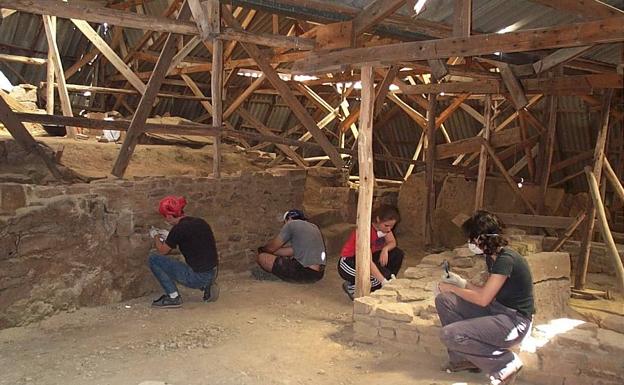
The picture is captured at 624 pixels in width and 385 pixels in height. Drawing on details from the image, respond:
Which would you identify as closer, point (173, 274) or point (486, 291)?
point (486, 291)

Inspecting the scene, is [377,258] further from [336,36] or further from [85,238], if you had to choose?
[85,238]

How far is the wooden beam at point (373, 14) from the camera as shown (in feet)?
18.5

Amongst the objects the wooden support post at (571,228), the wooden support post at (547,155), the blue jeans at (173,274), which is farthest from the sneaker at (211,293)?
the wooden support post at (547,155)

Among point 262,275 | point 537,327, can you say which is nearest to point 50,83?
point 262,275

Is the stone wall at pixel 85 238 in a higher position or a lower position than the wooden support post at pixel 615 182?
lower

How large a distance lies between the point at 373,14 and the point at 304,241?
3.38 meters

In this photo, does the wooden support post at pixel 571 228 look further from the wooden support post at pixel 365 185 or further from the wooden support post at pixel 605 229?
the wooden support post at pixel 365 185

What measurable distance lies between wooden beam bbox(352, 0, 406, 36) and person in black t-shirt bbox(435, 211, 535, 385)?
247 centimetres

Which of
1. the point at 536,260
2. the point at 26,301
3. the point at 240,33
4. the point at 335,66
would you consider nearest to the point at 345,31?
the point at 335,66

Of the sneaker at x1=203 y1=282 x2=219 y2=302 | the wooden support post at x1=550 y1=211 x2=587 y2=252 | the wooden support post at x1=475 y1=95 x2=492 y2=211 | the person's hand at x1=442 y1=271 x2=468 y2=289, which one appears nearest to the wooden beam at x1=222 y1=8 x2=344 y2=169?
the wooden support post at x1=475 y1=95 x2=492 y2=211

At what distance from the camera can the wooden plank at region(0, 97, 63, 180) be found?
630 cm

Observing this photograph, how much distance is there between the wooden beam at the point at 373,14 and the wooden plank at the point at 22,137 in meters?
4.16

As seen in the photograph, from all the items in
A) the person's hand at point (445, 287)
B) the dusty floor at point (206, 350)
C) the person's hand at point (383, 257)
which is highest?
the person's hand at point (445, 287)

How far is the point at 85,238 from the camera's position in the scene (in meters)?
6.46
